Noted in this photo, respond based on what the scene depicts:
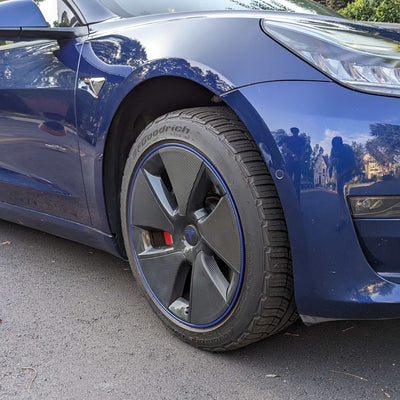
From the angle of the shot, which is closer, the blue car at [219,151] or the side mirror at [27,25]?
the blue car at [219,151]

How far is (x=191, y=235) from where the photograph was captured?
1938 millimetres

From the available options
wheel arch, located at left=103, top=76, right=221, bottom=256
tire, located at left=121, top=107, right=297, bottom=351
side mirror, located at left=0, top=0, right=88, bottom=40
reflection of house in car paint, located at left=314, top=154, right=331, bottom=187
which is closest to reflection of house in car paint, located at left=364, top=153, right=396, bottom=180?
reflection of house in car paint, located at left=314, top=154, right=331, bottom=187

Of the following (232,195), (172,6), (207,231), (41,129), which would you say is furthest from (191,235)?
(172,6)

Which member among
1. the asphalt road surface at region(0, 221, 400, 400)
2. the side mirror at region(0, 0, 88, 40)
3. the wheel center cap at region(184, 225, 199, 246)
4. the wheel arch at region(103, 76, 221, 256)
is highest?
the side mirror at region(0, 0, 88, 40)

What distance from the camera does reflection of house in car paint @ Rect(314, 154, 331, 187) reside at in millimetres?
1537

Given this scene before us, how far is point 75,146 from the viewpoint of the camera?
2.23m

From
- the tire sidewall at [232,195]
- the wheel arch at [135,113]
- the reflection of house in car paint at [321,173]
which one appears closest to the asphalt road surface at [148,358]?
the tire sidewall at [232,195]

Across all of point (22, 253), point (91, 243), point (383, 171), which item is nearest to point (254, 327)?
point (383, 171)

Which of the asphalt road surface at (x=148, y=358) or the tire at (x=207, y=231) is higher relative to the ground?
the tire at (x=207, y=231)

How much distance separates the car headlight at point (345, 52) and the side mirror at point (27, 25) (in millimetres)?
927

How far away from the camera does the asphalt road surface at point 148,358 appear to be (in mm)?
1798

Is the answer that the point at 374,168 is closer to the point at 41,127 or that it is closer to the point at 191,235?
the point at 191,235

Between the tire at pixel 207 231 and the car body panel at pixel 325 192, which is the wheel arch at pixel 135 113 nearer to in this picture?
the tire at pixel 207 231

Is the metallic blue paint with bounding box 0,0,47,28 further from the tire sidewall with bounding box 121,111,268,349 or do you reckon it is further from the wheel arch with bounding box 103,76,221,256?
the tire sidewall with bounding box 121,111,268,349
